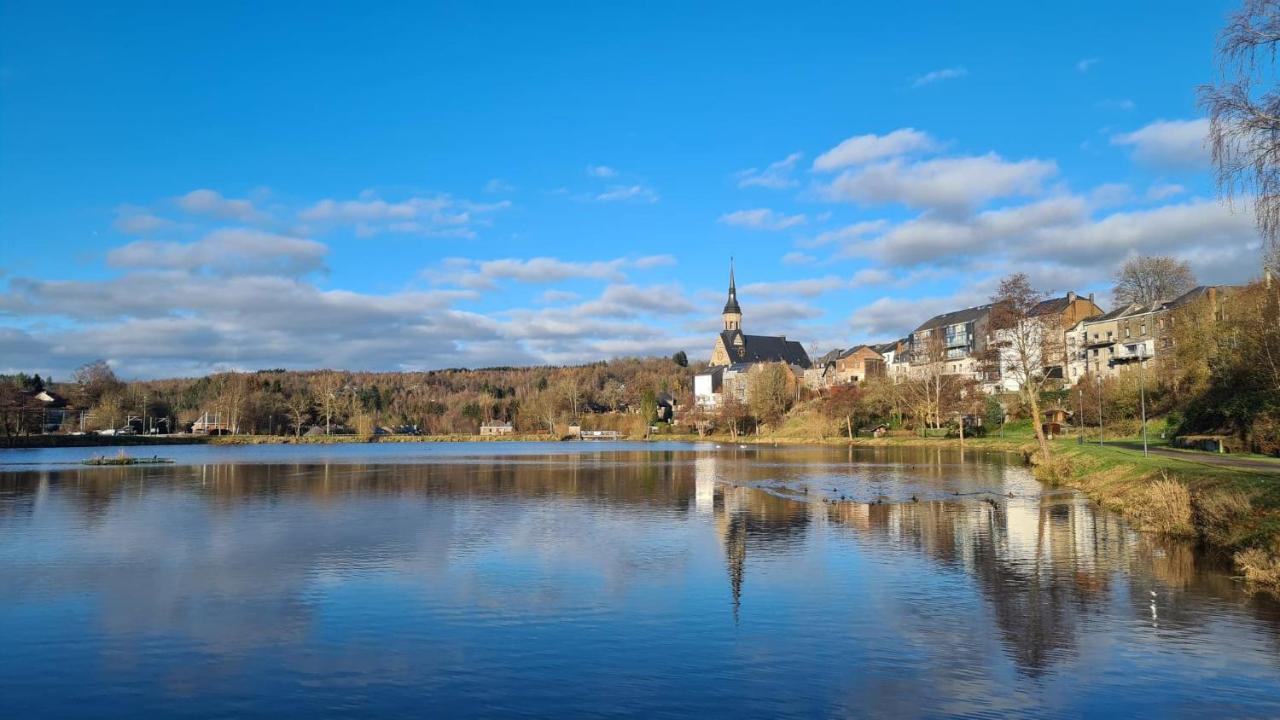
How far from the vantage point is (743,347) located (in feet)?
546

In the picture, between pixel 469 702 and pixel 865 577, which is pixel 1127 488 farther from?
pixel 469 702

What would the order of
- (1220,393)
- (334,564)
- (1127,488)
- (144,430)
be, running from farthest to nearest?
(144,430) → (1220,393) → (1127,488) → (334,564)

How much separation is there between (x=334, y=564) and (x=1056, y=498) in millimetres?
27301

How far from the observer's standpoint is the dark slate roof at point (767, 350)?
165500 mm

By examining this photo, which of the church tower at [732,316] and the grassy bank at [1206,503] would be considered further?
the church tower at [732,316]

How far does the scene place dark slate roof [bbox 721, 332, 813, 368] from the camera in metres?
166

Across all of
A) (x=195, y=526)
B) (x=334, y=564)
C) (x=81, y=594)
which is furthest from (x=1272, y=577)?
(x=195, y=526)

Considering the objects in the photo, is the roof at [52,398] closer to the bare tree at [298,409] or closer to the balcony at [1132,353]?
the bare tree at [298,409]

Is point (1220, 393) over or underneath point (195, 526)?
over

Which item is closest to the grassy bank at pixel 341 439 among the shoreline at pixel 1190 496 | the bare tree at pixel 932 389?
the bare tree at pixel 932 389

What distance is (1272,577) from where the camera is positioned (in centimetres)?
1666

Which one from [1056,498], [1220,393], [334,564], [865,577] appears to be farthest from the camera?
[1220,393]

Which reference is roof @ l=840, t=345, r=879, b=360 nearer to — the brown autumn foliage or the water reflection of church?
the brown autumn foliage

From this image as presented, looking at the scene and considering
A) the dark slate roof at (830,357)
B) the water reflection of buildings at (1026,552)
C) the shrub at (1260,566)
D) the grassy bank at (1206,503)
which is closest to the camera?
the water reflection of buildings at (1026,552)
